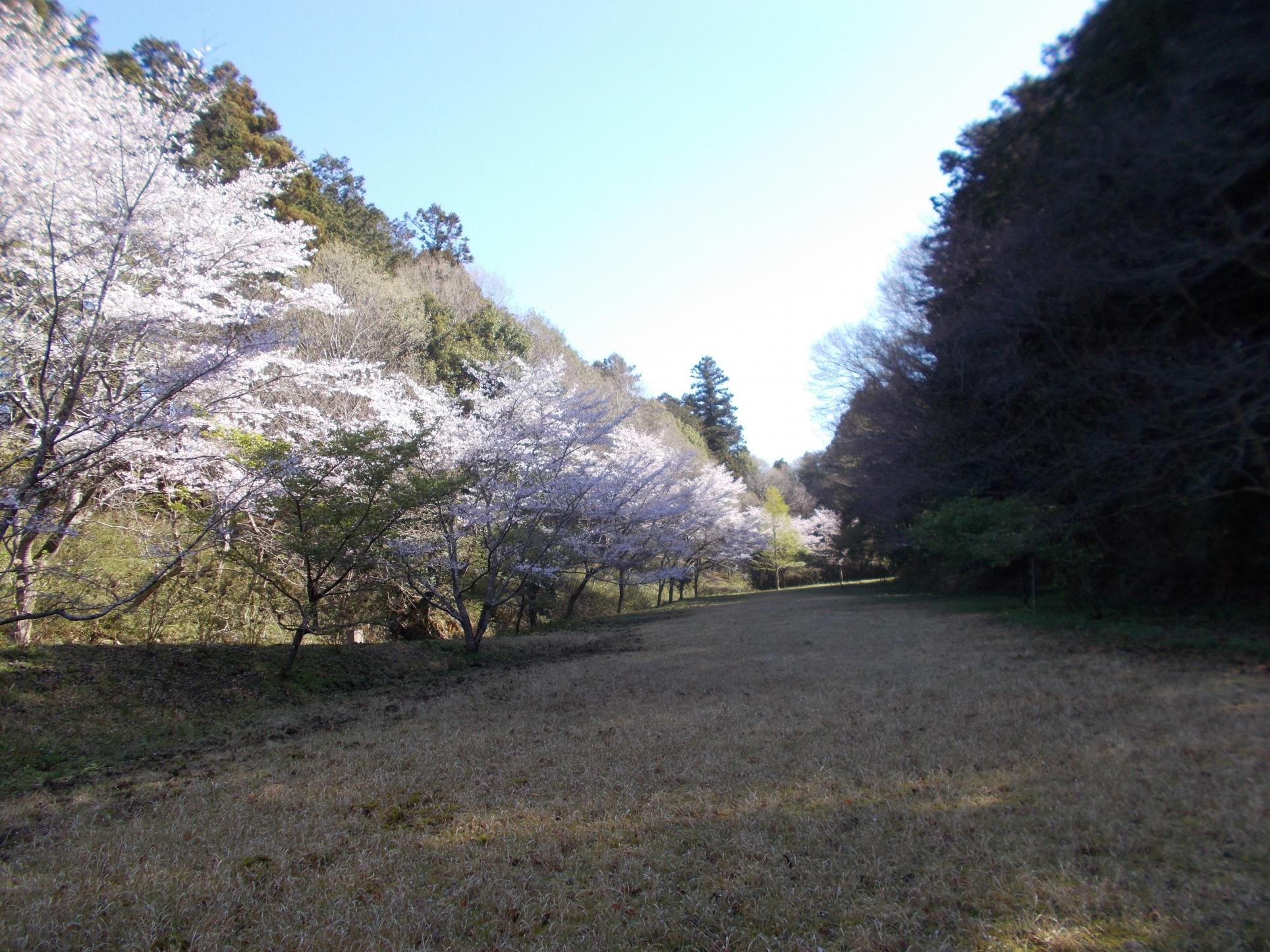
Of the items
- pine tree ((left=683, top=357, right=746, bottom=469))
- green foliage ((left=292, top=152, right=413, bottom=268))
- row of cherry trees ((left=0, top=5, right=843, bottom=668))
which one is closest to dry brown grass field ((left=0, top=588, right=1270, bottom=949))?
row of cherry trees ((left=0, top=5, right=843, bottom=668))

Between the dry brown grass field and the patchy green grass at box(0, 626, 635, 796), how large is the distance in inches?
33.0

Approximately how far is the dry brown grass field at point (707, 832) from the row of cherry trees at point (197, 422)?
2.46 metres

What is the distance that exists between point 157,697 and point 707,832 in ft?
23.6

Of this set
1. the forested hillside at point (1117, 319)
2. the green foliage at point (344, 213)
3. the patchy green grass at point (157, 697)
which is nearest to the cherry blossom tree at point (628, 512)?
the patchy green grass at point (157, 697)

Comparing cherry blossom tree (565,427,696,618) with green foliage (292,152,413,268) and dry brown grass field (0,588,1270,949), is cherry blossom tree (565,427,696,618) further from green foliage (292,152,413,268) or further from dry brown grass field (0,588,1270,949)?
green foliage (292,152,413,268)

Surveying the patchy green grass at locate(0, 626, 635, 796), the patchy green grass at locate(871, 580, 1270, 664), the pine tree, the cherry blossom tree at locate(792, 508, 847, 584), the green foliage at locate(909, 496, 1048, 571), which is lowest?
the patchy green grass at locate(0, 626, 635, 796)

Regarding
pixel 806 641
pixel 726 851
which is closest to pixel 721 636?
pixel 806 641

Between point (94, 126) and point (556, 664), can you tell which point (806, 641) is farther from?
point (94, 126)

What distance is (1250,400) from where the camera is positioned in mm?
7082

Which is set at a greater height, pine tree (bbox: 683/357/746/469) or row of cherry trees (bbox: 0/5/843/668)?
pine tree (bbox: 683/357/746/469)

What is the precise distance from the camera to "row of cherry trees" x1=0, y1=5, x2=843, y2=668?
6.59m

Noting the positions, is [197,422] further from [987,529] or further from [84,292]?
[987,529]

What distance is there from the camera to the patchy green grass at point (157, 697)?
588 cm

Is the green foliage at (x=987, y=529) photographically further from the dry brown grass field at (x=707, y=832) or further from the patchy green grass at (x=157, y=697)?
the patchy green grass at (x=157, y=697)
